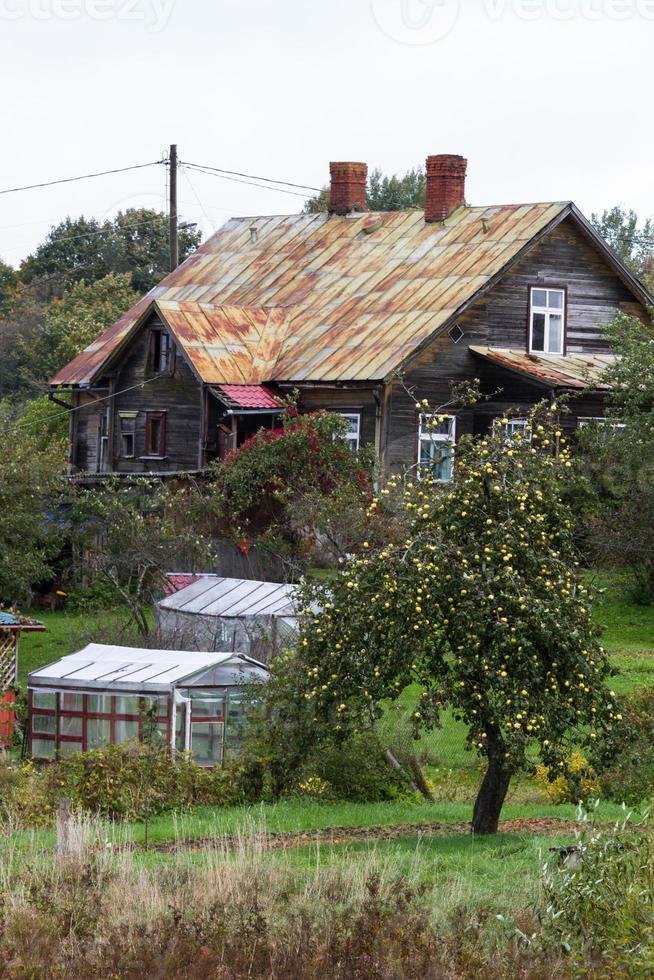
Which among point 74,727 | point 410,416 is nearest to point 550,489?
point 74,727

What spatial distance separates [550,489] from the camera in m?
17.5

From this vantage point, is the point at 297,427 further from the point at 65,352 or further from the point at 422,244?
the point at 65,352

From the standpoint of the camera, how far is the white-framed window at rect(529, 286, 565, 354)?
40.0m

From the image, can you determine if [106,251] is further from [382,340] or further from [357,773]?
[357,773]

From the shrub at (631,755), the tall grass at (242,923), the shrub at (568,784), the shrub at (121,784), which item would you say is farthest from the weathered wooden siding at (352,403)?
the tall grass at (242,923)

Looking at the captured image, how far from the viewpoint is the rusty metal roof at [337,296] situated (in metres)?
38.7

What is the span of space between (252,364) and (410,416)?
4670 millimetres

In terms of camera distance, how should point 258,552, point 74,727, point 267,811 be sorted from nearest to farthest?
point 267,811 < point 74,727 < point 258,552

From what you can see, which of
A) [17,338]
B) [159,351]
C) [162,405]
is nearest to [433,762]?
[162,405]

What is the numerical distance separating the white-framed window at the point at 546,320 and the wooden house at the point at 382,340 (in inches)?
1.4

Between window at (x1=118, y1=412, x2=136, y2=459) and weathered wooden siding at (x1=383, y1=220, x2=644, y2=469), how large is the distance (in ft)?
26.7

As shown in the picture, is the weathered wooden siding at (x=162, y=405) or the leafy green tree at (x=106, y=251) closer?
the weathered wooden siding at (x=162, y=405)

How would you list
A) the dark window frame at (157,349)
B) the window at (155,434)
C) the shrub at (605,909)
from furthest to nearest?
the dark window frame at (157,349) < the window at (155,434) < the shrub at (605,909)

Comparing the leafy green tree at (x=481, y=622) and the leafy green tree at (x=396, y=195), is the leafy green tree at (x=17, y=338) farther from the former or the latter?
the leafy green tree at (x=481, y=622)
